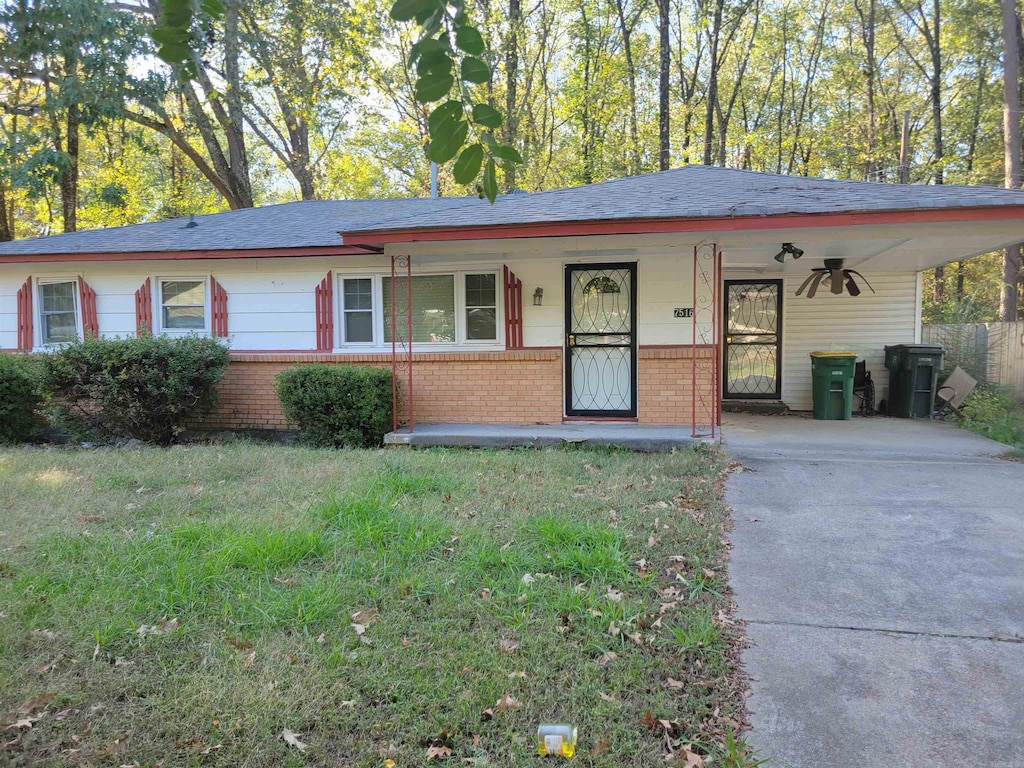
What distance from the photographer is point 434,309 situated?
8977 mm

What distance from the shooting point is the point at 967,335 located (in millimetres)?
11680

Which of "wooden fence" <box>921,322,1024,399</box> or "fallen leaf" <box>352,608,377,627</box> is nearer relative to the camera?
"fallen leaf" <box>352,608,377,627</box>

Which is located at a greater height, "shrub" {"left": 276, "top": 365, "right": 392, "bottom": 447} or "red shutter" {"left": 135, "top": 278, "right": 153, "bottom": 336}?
"red shutter" {"left": 135, "top": 278, "right": 153, "bottom": 336}

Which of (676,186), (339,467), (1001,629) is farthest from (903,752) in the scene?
(676,186)

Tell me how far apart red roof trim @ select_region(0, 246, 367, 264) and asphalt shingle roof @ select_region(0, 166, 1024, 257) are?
0.22 ft

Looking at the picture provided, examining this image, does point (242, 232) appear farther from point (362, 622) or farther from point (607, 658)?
point (607, 658)

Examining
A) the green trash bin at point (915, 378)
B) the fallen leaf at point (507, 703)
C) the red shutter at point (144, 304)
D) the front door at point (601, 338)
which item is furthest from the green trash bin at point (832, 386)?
the red shutter at point (144, 304)

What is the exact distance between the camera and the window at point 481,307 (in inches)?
345

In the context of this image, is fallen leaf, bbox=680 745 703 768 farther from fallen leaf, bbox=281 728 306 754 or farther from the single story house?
the single story house

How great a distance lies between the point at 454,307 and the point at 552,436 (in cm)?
243

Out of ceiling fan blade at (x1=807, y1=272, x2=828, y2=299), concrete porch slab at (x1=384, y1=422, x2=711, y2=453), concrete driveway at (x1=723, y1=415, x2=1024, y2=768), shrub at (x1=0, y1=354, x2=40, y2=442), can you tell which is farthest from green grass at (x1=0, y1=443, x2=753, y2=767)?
ceiling fan blade at (x1=807, y1=272, x2=828, y2=299)

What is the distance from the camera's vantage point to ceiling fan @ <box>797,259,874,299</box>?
9805 millimetres

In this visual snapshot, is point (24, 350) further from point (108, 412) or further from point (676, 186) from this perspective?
point (676, 186)

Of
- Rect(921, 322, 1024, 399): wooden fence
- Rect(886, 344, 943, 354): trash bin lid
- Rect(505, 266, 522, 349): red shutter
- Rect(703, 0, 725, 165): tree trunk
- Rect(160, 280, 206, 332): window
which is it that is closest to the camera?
Rect(505, 266, 522, 349): red shutter
